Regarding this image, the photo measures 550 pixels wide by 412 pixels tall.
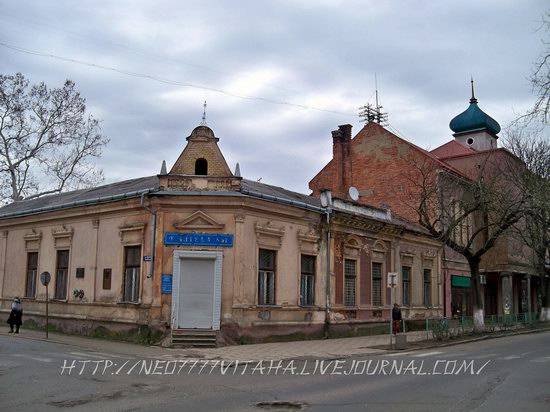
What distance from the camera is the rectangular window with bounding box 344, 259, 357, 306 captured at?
81.2ft

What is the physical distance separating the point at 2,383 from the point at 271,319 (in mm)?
11320

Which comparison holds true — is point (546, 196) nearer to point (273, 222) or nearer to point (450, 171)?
point (273, 222)

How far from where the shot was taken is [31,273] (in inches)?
1021

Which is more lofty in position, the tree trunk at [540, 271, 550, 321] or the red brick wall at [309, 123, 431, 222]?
the red brick wall at [309, 123, 431, 222]

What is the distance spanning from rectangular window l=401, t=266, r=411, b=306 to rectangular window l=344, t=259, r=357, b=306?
4.58 meters

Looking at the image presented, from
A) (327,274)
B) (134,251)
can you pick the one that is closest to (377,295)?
(327,274)

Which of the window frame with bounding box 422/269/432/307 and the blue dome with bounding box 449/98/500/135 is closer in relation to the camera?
the window frame with bounding box 422/269/432/307

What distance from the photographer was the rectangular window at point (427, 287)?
3092cm

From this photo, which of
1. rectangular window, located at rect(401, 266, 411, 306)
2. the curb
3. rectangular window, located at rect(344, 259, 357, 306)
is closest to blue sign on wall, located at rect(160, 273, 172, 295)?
the curb

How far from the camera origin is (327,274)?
2353cm

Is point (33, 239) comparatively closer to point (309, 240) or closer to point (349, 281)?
point (309, 240)

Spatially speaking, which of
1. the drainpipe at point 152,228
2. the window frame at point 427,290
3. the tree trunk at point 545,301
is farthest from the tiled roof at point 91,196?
the tree trunk at point 545,301

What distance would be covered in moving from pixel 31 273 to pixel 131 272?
768cm

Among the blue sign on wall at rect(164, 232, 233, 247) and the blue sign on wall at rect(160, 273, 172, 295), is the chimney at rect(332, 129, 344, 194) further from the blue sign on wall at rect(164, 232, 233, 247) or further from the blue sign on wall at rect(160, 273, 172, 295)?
the blue sign on wall at rect(160, 273, 172, 295)
